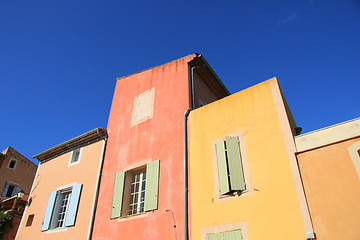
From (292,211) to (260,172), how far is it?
111 centimetres

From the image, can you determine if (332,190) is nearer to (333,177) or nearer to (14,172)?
(333,177)

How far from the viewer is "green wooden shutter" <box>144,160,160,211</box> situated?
26.5 feet

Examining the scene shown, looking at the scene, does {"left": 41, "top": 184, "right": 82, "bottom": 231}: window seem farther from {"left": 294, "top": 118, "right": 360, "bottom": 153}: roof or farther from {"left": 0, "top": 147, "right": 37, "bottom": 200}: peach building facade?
{"left": 0, "top": 147, "right": 37, "bottom": 200}: peach building facade

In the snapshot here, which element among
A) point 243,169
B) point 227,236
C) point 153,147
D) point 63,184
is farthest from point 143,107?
point 227,236

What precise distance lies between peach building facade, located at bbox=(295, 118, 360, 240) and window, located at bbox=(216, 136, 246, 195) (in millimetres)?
1395

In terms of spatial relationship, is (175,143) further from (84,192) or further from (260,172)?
(84,192)

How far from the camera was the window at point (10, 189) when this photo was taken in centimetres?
2056

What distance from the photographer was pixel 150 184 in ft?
27.7

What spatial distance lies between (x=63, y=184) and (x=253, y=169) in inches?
314

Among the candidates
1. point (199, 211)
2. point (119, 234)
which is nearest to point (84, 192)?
point (119, 234)

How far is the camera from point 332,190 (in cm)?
540

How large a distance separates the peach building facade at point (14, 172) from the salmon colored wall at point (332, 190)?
69.5 ft

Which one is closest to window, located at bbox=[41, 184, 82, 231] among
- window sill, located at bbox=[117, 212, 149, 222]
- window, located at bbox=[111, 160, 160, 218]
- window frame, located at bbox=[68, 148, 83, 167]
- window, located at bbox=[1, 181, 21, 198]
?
window frame, located at bbox=[68, 148, 83, 167]

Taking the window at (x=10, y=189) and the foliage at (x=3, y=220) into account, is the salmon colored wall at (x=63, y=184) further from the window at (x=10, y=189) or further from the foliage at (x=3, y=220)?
the window at (x=10, y=189)
